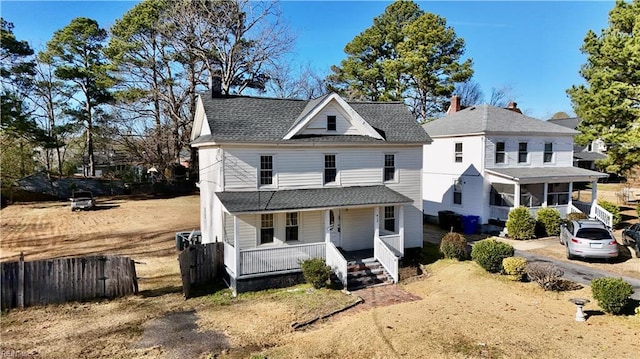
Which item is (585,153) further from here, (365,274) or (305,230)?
(305,230)

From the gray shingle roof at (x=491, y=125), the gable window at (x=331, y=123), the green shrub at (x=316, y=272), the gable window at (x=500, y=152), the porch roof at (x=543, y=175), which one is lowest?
the green shrub at (x=316, y=272)

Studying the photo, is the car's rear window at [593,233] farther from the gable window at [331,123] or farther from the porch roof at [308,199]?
the gable window at [331,123]

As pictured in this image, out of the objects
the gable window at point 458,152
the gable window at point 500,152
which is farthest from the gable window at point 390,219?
the gable window at point 500,152

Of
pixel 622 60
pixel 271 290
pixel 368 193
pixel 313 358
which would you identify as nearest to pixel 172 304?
pixel 271 290

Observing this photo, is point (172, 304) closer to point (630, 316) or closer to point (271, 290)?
point (271, 290)

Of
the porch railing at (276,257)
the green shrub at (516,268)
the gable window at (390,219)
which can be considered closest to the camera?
the porch railing at (276,257)

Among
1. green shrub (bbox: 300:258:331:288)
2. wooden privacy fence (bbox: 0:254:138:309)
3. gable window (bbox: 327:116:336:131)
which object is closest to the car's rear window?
green shrub (bbox: 300:258:331:288)
